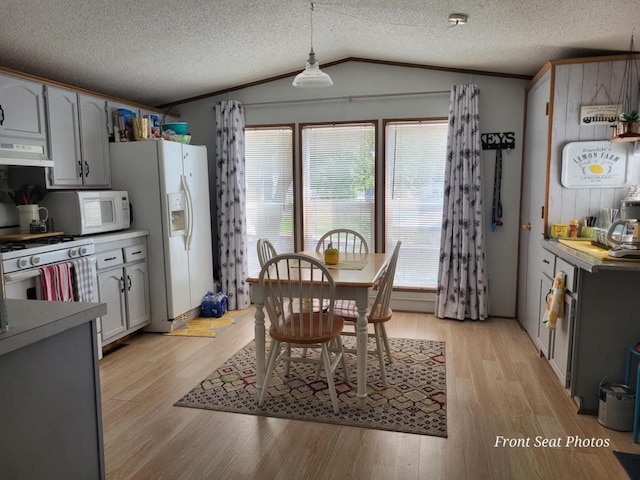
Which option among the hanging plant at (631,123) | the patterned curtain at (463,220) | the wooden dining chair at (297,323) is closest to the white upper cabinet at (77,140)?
the wooden dining chair at (297,323)

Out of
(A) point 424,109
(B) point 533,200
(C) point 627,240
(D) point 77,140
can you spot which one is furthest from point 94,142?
(C) point 627,240

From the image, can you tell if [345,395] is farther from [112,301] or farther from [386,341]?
[112,301]

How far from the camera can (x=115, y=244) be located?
3.71 meters

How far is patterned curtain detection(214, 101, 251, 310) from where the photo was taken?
15.8 ft

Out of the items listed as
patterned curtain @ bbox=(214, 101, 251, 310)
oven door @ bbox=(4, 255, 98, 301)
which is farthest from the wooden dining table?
patterned curtain @ bbox=(214, 101, 251, 310)

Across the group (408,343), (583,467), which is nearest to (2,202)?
(408,343)

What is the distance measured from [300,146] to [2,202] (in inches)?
107

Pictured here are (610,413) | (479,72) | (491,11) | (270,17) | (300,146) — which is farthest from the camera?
(300,146)

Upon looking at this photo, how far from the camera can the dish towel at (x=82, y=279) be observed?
3.21m

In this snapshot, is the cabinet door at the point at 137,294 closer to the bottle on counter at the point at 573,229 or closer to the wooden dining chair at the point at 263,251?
the wooden dining chair at the point at 263,251

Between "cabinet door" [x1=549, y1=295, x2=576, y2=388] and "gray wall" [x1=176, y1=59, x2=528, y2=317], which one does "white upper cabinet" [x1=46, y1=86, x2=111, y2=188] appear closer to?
"gray wall" [x1=176, y1=59, x2=528, y2=317]

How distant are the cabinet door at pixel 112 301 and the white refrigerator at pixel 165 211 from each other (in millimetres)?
394

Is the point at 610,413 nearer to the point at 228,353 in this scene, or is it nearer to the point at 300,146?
the point at 228,353

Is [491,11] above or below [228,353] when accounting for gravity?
above
